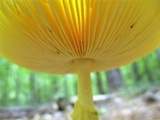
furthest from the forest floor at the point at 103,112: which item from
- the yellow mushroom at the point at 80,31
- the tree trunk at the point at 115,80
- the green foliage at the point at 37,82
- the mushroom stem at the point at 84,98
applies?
the green foliage at the point at 37,82

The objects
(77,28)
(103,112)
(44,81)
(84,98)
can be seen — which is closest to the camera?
(77,28)


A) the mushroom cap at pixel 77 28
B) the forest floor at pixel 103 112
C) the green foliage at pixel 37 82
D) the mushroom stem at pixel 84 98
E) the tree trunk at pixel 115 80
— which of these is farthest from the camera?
the green foliage at pixel 37 82

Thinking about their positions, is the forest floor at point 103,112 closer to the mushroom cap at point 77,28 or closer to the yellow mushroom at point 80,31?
the yellow mushroom at point 80,31

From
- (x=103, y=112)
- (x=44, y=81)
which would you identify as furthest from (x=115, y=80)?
(x=44, y=81)

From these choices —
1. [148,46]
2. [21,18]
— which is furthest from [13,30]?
[148,46]

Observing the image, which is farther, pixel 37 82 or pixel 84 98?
pixel 37 82

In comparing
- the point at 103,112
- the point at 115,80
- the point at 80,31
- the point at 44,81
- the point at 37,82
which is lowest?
the point at 103,112

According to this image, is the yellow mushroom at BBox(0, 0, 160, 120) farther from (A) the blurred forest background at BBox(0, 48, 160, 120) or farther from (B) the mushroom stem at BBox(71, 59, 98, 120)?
(A) the blurred forest background at BBox(0, 48, 160, 120)

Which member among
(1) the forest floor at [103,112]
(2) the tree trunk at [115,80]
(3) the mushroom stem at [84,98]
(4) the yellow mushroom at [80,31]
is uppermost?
(2) the tree trunk at [115,80]

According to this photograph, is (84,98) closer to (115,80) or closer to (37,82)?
(115,80)
